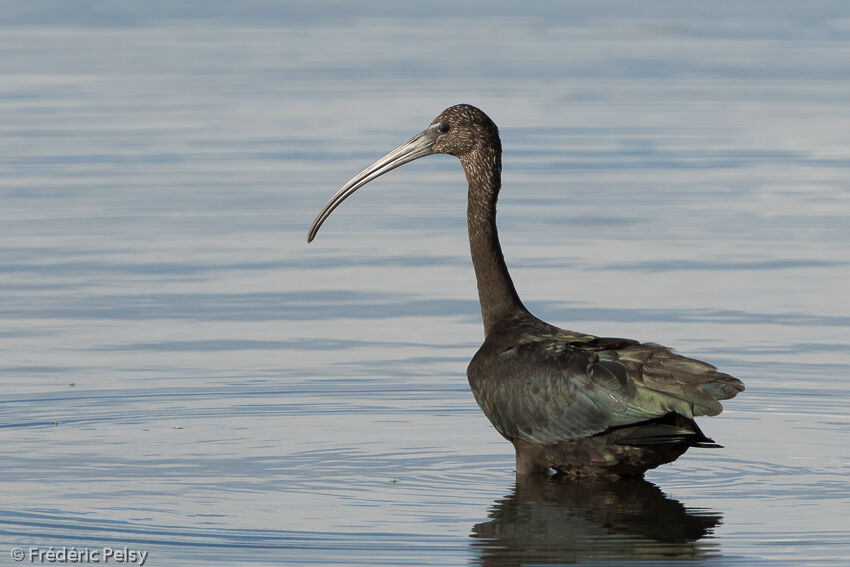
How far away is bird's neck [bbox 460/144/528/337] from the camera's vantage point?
37.2ft

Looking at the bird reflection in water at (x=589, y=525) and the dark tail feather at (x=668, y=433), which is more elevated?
the dark tail feather at (x=668, y=433)

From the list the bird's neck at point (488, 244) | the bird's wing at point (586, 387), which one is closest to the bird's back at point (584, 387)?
the bird's wing at point (586, 387)

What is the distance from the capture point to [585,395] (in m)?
10.3

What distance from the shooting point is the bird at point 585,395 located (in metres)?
10.0

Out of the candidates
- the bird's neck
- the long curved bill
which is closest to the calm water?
the bird's neck

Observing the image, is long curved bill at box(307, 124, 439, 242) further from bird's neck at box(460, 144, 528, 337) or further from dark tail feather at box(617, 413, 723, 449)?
dark tail feather at box(617, 413, 723, 449)

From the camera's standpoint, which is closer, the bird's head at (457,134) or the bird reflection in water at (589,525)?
the bird reflection in water at (589,525)

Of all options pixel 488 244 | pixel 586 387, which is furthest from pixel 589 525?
pixel 488 244

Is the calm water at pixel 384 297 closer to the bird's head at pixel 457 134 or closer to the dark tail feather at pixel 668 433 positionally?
the dark tail feather at pixel 668 433

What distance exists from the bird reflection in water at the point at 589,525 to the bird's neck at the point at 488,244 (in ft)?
3.65

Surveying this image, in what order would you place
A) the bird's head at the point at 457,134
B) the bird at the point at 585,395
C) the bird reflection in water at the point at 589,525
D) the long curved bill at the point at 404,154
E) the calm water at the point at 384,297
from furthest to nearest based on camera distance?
the long curved bill at the point at 404,154, the bird's head at the point at 457,134, the bird at the point at 585,395, the calm water at the point at 384,297, the bird reflection in water at the point at 589,525

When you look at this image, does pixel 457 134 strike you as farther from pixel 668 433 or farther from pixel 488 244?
pixel 668 433

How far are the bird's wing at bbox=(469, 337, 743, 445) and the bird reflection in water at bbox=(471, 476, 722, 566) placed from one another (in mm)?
356

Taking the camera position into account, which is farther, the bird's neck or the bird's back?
the bird's neck
